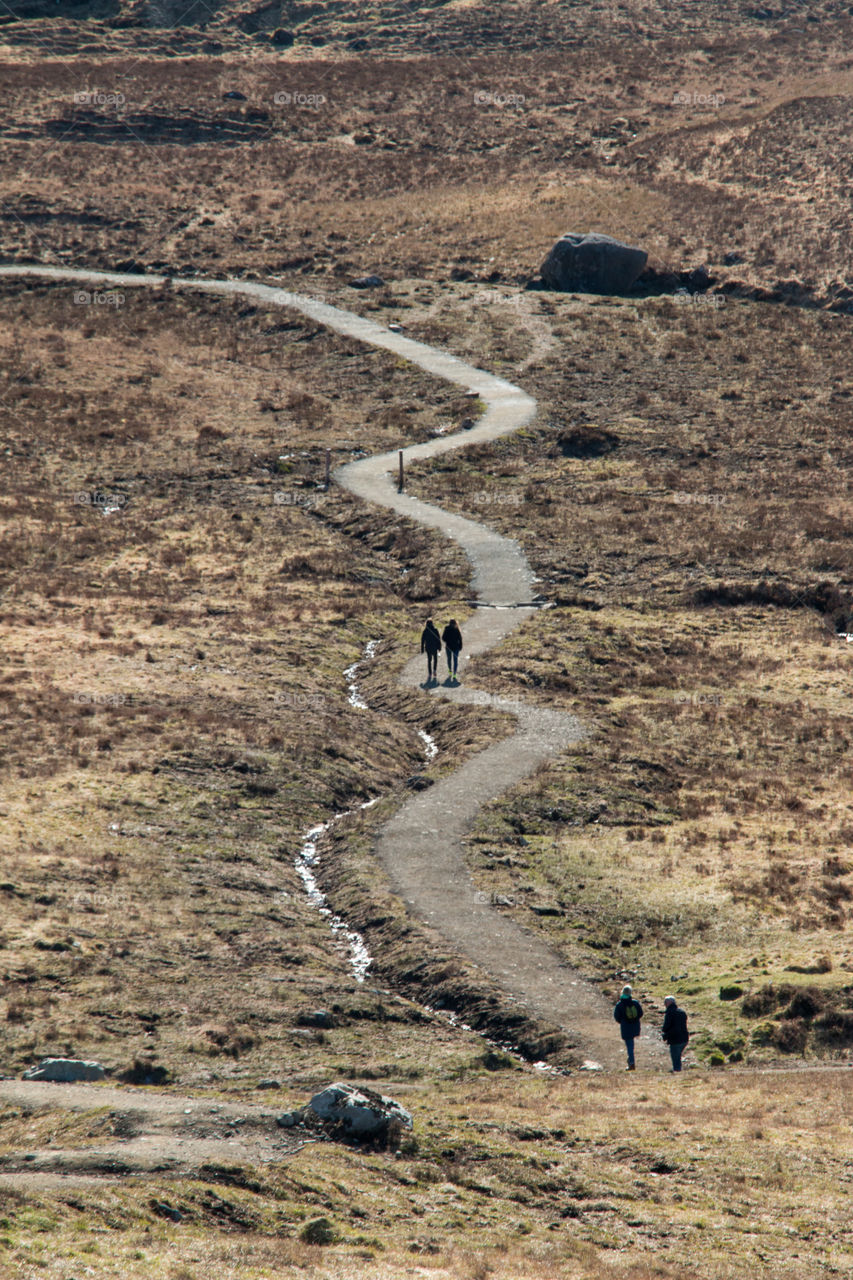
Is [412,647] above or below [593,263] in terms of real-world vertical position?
below

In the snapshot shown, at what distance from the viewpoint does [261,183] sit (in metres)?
104

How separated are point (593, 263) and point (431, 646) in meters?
52.1

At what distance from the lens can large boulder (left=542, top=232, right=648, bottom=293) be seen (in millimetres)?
85000

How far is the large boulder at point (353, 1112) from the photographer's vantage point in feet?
56.2

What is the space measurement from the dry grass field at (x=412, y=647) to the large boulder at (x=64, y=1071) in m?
0.48

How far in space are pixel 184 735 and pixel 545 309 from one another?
56172 mm

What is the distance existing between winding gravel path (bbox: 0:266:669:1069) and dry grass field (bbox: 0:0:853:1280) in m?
0.66

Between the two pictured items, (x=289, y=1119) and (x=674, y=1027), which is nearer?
(x=289, y=1119)

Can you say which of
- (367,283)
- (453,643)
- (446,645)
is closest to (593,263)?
(367,283)

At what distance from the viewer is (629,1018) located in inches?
845

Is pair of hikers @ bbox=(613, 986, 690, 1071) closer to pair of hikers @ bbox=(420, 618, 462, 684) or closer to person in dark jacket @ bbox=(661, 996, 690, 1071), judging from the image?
person in dark jacket @ bbox=(661, 996, 690, 1071)

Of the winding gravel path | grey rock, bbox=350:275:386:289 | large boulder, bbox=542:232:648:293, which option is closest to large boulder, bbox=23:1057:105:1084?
the winding gravel path

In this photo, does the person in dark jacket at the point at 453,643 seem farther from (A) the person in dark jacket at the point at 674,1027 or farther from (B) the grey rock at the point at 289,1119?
(B) the grey rock at the point at 289,1119

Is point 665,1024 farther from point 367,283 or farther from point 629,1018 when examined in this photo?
point 367,283
